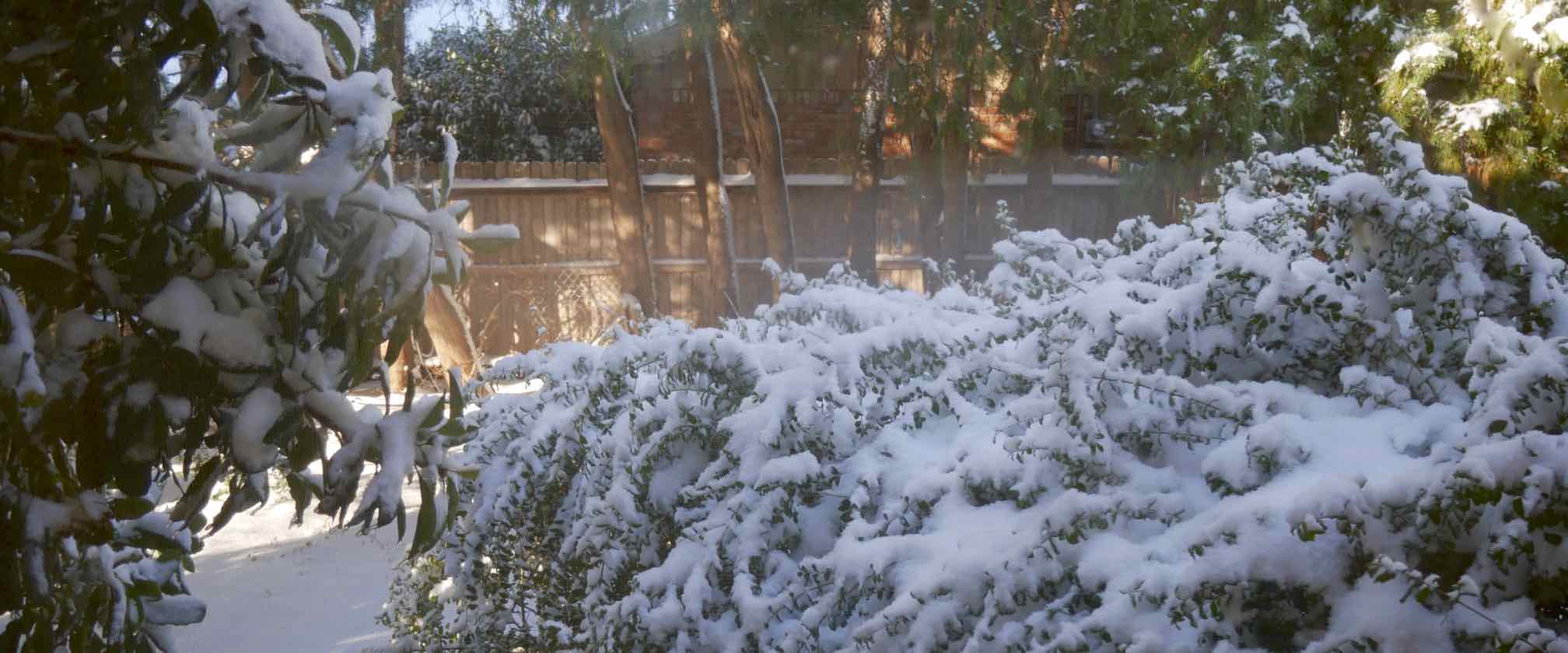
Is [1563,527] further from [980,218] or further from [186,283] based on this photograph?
[980,218]

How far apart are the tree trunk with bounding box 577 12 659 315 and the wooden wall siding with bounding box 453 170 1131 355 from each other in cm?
152

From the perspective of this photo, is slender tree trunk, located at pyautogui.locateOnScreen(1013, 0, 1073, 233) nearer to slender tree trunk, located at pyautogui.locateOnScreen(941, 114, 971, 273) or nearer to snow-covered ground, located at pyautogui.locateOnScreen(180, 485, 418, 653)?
slender tree trunk, located at pyautogui.locateOnScreen(941, 114, 971, 273)

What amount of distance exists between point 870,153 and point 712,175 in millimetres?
1586

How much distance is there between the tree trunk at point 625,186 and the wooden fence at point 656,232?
1446 millimetres

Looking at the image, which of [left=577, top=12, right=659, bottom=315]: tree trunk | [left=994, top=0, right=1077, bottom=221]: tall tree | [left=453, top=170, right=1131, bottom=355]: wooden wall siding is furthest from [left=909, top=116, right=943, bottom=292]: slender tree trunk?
[left=577, top=12, right=659, bottom=315]: tree trunk

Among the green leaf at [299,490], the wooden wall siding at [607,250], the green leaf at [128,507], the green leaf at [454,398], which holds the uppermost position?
the green leaf at [454,398]

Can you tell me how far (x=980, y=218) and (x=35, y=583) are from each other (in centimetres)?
1261

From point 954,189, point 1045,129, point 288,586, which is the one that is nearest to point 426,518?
point 288,586

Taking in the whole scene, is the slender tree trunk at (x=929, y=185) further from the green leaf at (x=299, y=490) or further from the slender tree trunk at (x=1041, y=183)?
the green leaf at (x=299, y=490)

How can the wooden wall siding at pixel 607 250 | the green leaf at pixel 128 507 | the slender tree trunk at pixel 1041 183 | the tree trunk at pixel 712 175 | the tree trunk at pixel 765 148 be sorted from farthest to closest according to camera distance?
1. the slender tree trunk at pixel 1041 183
2. the wooden wall siding at pixel 607 250
3. the tree trunk at pixel 712 175
4. the tree trunk at pixel 765 148
5. the green leaf at pixel 128 507

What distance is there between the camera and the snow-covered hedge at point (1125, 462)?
171 cm

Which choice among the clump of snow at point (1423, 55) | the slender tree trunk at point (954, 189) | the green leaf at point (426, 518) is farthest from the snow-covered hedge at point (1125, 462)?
the clump of snow at point (1423, 55)

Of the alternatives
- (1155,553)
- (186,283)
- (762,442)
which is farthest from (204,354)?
(1155,553)

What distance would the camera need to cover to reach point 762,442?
2.63 m
